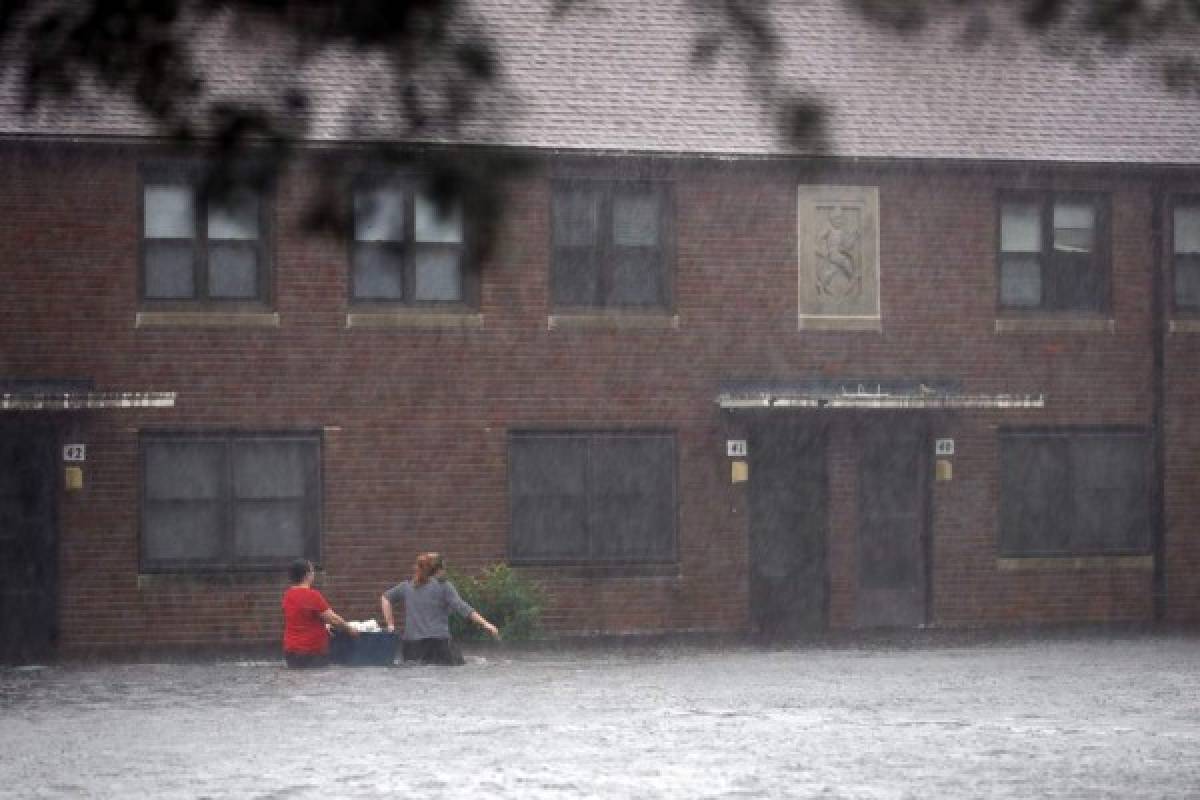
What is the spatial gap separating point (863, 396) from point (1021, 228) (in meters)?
3.59

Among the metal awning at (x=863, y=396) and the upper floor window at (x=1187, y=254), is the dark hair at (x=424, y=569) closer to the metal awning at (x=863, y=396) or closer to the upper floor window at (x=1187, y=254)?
the metal awning at (x=863, y=396)

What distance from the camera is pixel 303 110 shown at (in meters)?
7.32

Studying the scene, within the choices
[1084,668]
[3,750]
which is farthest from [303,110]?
[1084,668]

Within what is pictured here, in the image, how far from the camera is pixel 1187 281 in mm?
29828

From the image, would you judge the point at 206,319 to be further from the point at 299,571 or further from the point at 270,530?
the point at 299,571

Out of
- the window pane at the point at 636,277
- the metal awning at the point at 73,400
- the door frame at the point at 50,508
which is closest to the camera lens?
the metal awning at the point at 73,400

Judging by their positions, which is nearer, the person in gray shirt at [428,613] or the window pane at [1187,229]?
the person in gray shirt at [428,613]

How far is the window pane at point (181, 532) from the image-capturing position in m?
26.6

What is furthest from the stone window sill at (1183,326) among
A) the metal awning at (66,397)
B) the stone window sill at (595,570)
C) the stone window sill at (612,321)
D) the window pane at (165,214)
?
the metal awning at (66,397)

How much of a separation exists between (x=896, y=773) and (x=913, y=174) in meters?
15.9

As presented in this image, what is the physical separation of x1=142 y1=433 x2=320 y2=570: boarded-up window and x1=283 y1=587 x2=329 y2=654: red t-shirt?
430 centimetres

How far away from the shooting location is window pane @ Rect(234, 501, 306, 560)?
26828 mm

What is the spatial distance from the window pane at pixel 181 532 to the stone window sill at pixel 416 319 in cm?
281

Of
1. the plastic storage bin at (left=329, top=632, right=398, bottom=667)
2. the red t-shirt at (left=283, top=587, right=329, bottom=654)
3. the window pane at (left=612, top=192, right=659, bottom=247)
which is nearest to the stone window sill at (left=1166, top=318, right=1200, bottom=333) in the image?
the window pane at (left=612, top=192, right=659, bottom=247)
